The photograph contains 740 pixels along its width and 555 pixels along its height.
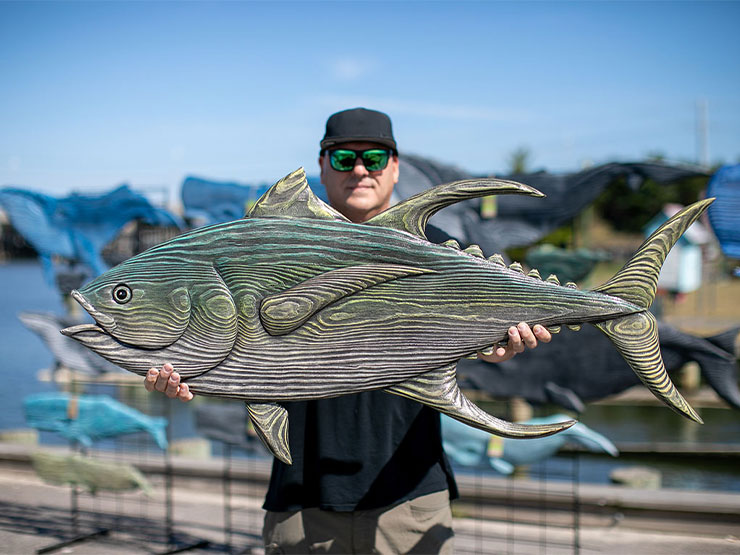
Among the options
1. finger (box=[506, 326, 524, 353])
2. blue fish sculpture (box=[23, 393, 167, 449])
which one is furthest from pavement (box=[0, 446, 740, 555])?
finger (box=[506, 326, 524, 353])

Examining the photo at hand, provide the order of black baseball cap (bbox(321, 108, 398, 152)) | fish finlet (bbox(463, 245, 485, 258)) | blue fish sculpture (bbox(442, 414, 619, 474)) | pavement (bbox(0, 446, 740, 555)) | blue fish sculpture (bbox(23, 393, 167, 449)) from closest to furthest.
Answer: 1. fish finlet (bbox(463, 245, 485, 258))
2. black baseball cap (bbox(321, 108, 398, 152))
3. pavement (bbox(0, 446, 740, 555))
4. blue fish sculpture (bbox(442, 414, 619, 474))
5. blue fish sculpture (bbox(23, 393, 167, 449))

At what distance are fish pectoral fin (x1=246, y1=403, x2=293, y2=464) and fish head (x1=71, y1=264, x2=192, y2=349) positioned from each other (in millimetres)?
335

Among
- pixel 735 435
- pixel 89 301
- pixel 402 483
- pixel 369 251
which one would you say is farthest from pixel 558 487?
pixel 735 435

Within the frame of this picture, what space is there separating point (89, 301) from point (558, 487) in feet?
13.8

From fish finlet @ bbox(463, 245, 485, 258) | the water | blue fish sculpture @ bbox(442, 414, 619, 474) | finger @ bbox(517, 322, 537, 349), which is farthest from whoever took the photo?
the water

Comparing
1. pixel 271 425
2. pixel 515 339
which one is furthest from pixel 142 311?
pixel 515 339

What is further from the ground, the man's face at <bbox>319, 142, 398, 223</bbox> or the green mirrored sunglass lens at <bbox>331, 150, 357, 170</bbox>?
the green mirrored sunglass lens at <bbox>331, 150, 357, 170</bbox>

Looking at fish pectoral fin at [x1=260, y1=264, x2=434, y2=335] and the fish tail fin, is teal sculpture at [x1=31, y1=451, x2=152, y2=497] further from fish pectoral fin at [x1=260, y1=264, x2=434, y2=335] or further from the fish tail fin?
the fish tail fin

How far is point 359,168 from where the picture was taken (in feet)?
8.71

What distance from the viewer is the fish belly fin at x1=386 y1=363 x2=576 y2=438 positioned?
7.25ft

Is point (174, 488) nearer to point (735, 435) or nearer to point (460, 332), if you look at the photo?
point (460, 332)

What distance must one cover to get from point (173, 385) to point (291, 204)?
66 cm

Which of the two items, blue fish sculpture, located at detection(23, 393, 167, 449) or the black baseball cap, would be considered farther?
blue fish sculpture, located at detection(23, 393, 167, 449)

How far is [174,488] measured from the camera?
6137 millimetres
